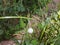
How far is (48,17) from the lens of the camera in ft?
8.17

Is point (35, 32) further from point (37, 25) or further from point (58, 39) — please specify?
point (58, 39)

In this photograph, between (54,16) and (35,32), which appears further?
(54,16)

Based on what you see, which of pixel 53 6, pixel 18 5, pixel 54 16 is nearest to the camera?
pixel 18 5

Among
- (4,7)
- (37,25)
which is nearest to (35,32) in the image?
(37,25)

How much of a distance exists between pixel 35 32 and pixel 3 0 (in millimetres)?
507

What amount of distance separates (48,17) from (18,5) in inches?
17.3

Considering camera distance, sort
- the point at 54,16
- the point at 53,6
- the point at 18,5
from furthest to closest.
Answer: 1. the point at 53,6
2. the point at 54,16
3. the point at 18,5

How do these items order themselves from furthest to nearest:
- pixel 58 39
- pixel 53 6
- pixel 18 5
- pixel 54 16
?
1. pixel 53 6
2. pixel 54 16
3. pixel 18 5
4. pixel 58 39

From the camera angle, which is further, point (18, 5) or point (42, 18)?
point (42, 18)

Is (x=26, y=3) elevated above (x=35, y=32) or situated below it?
above

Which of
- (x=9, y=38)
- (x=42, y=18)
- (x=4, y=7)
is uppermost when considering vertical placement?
(x=4, y=7)

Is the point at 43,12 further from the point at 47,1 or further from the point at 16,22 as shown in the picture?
the point at 16,22

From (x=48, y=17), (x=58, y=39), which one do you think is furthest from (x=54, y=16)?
(x=58, y=39)

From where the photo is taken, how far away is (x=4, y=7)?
2244mm
